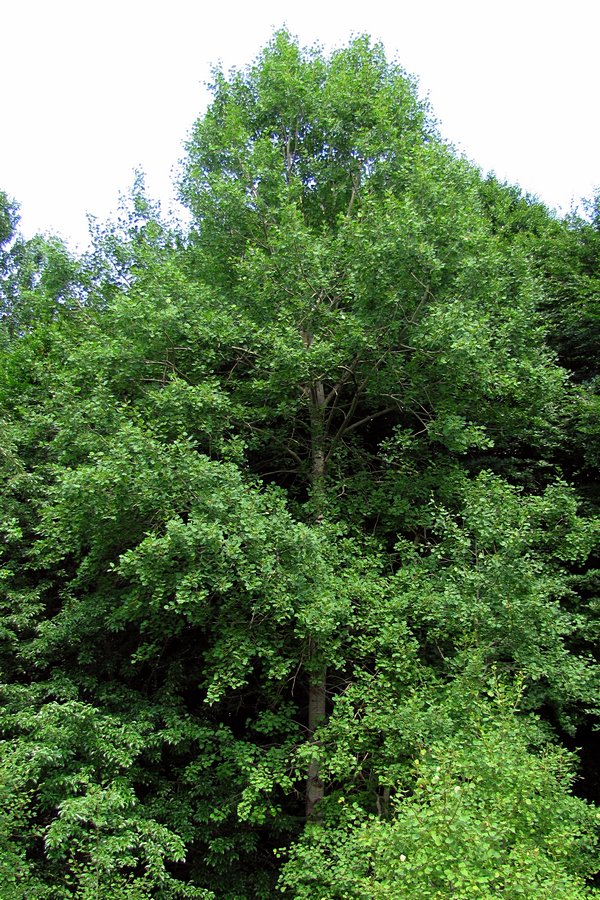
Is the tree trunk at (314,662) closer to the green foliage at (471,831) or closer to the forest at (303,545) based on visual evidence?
the forest at (303,545)

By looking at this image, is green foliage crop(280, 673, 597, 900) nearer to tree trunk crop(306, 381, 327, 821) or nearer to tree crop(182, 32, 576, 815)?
tree trunk crop(306, 381, 327, 821)

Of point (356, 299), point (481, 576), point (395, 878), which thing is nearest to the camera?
point (395, 878)

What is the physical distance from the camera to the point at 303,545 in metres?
7.50

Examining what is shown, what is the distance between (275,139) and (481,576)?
9688 millimetres

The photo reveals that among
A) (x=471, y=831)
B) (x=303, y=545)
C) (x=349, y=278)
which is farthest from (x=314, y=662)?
(x=349, y=278)

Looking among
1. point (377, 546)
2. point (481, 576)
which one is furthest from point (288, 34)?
point (481, 576)

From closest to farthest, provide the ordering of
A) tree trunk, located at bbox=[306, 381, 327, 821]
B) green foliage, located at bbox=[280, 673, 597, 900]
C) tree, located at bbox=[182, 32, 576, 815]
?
green foliage, located at bbox=[280, 673, 597, 900]
tree trunk, located at bbox=[306, 381, 327, 821]
tree, located at bbox=[182, 32, 576, 815]

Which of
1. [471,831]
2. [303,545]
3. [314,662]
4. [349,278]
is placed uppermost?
[349,278]

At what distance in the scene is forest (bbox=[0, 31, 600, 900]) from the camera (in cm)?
630

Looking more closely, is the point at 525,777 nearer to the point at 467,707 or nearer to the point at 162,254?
the point at 467,707

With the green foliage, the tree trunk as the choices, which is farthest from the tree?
the green foliage

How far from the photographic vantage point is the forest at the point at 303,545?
6.30m

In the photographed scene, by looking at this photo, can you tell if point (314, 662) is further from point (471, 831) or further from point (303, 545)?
point (471, 831)

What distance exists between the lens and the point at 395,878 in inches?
189
